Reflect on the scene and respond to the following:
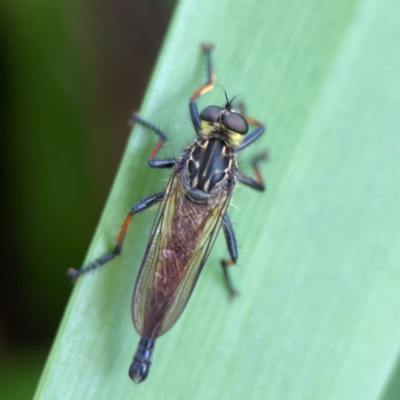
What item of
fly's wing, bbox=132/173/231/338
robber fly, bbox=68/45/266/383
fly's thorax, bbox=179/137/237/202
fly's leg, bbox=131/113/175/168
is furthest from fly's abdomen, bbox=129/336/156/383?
fly's leg, bbox=131/113/175/168

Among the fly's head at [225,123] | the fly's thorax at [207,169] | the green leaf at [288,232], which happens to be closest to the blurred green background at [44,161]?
the green leaf at [288,232]

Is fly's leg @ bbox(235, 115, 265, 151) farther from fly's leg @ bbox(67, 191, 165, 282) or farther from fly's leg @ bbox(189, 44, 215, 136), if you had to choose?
fly's leg @ bbox(67, 191, 165, 282)

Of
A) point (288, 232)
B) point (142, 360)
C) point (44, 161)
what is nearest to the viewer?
point (142, 360)

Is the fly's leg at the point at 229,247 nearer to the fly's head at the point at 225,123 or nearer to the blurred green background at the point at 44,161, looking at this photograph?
→ the fly's head at the point at 225,123

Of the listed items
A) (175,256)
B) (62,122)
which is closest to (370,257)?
(175,256)

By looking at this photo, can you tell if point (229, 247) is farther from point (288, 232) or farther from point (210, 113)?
point (210, 113)

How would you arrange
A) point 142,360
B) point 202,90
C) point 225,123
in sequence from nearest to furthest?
point 142,360 → point 202,90 → point 225,123

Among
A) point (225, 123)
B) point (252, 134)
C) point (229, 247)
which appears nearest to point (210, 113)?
point (225, 123)

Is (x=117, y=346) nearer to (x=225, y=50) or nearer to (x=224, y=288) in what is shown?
(x=224, y=288)
